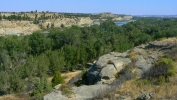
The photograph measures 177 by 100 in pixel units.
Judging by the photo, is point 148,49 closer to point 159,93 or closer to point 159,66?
point 159,66

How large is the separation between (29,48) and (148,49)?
1161 inches

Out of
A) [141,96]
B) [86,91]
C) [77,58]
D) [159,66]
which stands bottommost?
[77,58]

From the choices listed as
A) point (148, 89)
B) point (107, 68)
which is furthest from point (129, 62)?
point (148, 89)

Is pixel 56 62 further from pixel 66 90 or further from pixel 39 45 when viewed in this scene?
pixel 66 90

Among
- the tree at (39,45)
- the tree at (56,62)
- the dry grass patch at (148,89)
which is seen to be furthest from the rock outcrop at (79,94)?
the tree at (39,45)

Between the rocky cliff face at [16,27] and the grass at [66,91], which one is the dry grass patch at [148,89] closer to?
the grass at [66,91]

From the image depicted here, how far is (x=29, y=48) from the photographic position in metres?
44.9

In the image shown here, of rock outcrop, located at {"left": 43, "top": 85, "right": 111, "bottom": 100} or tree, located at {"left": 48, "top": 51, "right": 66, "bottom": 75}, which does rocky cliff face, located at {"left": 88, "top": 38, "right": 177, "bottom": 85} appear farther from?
tree, located at {"left": 48, "top": 51, "right": 66, "bottom": 75}

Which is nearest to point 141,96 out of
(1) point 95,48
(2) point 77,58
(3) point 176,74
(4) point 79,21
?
(3) point 176,74

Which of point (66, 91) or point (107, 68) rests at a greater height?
point (107, 68)

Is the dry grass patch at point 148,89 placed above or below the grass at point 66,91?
above

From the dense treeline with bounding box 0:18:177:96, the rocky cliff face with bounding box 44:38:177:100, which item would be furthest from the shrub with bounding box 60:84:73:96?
the dense treeline with bounding box 0:18:177:96

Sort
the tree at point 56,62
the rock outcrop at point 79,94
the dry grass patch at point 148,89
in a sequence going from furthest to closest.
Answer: the tree at point 56,62
the rock outcrop at point 79,94
the dry grass patch at point 148,89

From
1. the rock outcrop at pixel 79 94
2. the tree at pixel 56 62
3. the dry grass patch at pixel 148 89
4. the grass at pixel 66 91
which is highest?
the dry grass patch at pixel 148 89
